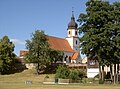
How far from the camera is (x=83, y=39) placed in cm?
6712

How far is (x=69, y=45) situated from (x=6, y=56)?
46740 mm

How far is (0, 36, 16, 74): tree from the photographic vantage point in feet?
348

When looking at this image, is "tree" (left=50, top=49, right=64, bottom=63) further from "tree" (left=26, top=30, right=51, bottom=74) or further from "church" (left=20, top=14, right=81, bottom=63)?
"church" (left=20, top=14, right=81, bottom=63)

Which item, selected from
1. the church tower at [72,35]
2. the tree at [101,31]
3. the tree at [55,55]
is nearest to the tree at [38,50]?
the tree at [55,55]

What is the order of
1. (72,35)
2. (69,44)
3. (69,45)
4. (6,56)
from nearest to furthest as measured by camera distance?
(6,56), (69,45), (69,44), (72,35)

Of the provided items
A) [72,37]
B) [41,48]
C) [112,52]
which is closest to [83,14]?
[112,52]

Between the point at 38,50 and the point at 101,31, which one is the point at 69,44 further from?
the point at 101,31

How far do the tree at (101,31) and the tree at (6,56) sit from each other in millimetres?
43292

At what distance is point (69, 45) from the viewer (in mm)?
148125

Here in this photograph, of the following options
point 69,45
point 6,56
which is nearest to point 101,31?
point 6,56

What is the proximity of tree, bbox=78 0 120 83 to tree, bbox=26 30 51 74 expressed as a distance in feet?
110

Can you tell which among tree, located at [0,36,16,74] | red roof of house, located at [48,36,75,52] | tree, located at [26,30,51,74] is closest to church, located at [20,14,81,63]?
red roof of house, located at [48,36,75,52]

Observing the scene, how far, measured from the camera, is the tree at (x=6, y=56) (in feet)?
348

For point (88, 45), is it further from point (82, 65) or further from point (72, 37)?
point (72, 37)
